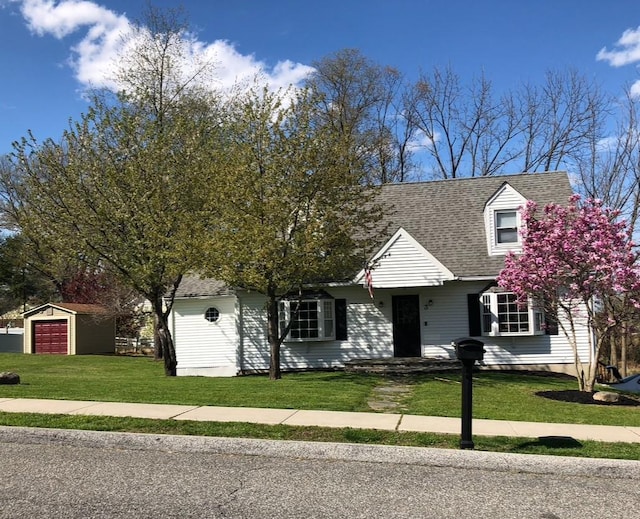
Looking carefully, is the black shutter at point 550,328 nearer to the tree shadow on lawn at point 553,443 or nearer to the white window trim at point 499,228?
the white window trim at point 499,228

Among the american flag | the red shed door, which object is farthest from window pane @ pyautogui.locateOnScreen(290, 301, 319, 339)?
the red shed door

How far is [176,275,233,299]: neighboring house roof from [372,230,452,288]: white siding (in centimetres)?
506

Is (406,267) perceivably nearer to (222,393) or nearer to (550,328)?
(550,328)

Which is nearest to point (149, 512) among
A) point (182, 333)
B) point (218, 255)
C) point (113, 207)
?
point (218, 255)

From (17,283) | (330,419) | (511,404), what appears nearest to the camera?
(330,419)

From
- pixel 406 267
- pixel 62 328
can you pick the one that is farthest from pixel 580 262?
pixel 62 328

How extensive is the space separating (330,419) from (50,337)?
2999 cm

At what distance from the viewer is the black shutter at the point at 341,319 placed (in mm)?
18703

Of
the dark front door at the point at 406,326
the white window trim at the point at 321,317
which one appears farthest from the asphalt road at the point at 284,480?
the dark front door at the point at 406,326

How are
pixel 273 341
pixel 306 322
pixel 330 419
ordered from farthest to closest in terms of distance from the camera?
1. pixel 306 322
2. pixel 273 341
3. pixel 330 419

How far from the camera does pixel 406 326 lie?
61.0ft

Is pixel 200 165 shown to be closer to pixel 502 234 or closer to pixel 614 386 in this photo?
pixel 502 234

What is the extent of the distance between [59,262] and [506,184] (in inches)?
558

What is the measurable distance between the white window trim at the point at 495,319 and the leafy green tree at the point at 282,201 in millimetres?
5545
